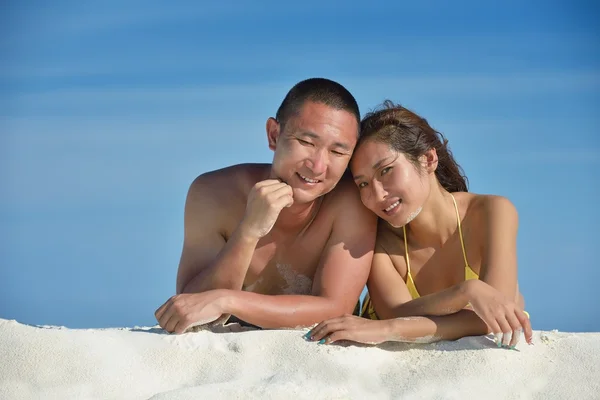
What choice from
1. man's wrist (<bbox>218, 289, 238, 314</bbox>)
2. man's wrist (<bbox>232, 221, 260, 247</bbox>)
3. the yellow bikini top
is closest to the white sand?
man's wrist (<bbox>218, 289, 238, 314</bbox>)

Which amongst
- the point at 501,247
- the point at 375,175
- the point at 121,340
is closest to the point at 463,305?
the point at 501,247

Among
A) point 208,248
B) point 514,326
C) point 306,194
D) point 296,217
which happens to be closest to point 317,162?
point 306,194

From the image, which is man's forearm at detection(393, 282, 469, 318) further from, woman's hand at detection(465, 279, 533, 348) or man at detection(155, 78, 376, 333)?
man at detection(155, 78, 376, 333)

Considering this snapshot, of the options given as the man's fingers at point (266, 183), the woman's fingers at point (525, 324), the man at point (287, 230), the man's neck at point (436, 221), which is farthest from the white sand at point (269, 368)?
the man's neck at point (436, 221)

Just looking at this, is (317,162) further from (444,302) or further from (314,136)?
(444,302)

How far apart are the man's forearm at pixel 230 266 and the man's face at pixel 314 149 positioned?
0.52 m

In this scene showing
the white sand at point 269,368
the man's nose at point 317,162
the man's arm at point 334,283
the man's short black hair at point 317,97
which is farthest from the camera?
the man's short black hair at point 317,97

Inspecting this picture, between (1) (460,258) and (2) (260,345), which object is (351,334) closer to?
(2) (260,345)

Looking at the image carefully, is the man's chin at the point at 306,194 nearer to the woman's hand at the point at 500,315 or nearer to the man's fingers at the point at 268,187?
the man's fingers at the point at 268,187

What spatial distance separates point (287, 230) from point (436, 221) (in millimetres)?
1092

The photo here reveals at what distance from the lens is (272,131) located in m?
5.55

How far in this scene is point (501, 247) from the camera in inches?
202

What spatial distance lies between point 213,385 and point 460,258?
2312 mm

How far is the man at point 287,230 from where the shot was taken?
497cm
